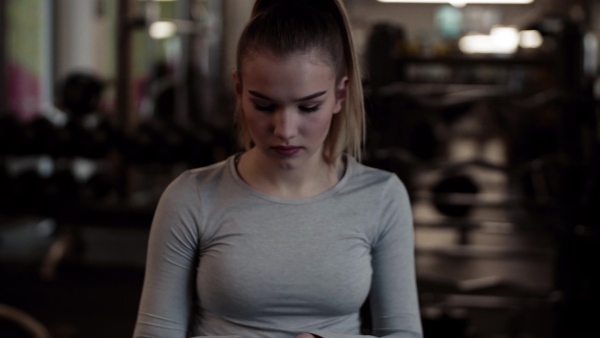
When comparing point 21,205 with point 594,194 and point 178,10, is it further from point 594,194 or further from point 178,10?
point 178,10

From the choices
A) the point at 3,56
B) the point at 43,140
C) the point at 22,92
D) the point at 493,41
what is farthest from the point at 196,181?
the point at 493,41

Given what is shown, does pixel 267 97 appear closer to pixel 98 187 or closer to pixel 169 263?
pixel 169 263

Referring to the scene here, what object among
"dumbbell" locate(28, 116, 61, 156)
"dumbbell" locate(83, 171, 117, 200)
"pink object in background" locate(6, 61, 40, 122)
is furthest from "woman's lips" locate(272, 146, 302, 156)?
"pink object in background" locate(6, 61, 40, 122)

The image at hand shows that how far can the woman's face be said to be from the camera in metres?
1.09

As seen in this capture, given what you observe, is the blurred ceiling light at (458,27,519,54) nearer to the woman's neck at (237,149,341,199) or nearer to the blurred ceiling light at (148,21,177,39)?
the blurred ceiling light at (148,21,177,39)

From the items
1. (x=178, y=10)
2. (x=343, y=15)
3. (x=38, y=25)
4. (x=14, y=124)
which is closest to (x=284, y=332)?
(x=343, y=15)

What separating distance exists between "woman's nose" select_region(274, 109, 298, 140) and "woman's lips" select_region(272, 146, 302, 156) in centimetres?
3

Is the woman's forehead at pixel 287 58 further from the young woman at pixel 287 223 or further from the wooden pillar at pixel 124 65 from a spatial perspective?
the wooden pillar at pixel 124 65

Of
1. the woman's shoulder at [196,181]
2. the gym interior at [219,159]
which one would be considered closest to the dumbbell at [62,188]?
the gym interior at [219,159]

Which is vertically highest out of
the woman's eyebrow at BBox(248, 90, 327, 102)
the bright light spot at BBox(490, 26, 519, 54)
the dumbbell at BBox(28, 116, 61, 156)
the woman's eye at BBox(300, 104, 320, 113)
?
the woman's eyebrow at BBox(248, 90, 327, 102)

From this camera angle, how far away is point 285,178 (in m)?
1.19

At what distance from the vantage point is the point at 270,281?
1.13 meters

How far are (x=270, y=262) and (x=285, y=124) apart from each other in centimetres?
19

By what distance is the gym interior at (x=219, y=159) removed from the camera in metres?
3.09
